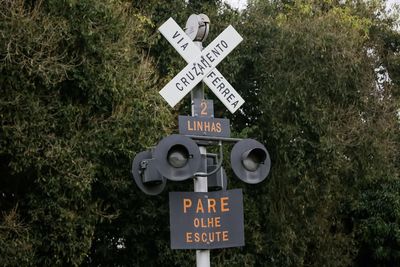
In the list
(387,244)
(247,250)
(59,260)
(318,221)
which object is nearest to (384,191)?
(387,244)

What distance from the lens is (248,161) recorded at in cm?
523

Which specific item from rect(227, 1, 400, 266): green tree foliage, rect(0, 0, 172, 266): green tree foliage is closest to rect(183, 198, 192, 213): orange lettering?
rect(0, 0, 172, 266): green tree foliage

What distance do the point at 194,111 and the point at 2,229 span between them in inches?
236

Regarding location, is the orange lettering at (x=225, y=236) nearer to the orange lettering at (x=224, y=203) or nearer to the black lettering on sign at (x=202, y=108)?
the orange lettering at (x=224, y=203)

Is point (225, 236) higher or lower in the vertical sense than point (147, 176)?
lower

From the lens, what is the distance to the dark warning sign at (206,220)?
16.4 feet

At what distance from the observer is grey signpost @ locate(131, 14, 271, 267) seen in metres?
5.01

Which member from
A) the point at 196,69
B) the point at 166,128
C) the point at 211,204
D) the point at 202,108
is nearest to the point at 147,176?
the point at 211,204

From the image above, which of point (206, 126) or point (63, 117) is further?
point (63, 117)

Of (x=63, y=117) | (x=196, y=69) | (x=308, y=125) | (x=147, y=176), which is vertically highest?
(x=308, y=125)

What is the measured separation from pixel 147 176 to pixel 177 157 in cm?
43

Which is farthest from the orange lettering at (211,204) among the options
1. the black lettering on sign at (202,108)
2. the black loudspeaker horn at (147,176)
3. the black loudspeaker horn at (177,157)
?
the black lettering on sign at (202,108)

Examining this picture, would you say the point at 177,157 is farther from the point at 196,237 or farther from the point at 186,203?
the point at 196,237

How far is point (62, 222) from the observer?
10773 mm
